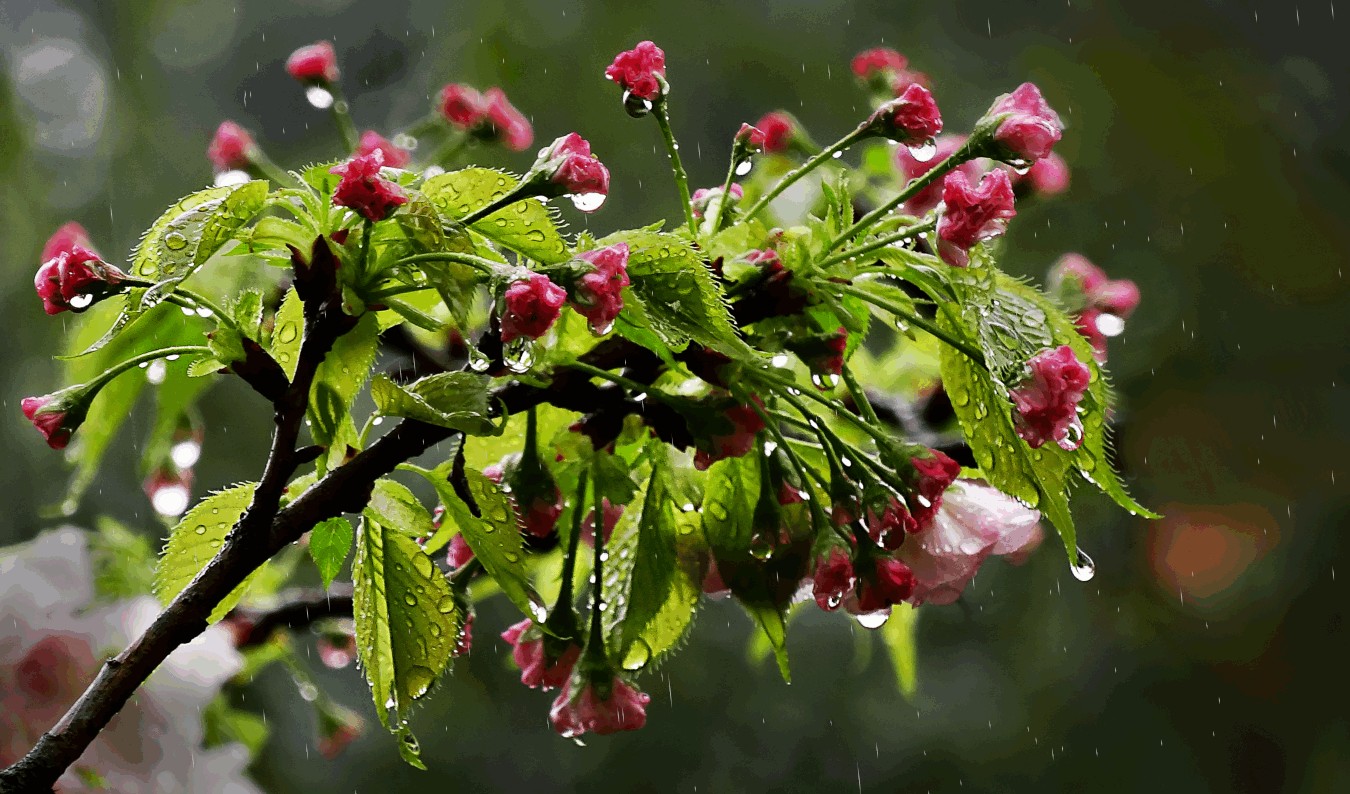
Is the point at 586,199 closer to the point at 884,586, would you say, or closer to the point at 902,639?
the point at 884,586

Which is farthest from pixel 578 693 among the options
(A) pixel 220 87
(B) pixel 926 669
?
(A) pixel 220 87

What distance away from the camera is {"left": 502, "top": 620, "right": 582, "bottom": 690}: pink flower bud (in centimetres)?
37

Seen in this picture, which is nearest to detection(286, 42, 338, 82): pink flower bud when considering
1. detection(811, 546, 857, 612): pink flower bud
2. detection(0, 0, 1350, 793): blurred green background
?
detection(811, 546, 857, 612): pink flower bud

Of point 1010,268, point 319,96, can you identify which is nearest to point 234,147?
point 319,96

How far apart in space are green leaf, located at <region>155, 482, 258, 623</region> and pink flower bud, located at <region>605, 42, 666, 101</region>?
150 millimetres

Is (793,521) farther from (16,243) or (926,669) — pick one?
(16,243)

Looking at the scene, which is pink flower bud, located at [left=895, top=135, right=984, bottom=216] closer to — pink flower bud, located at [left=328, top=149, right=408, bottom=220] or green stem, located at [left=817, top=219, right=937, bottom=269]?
green stem, located at [left=817, top=219, right=937, bottom=269]

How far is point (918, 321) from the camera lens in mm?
309

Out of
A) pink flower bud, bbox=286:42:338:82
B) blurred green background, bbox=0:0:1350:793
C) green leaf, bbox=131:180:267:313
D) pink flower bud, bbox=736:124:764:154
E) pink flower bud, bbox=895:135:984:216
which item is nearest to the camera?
green leaf, bbox=131:180:267:313

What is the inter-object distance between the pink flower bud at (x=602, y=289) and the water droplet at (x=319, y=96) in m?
0.32

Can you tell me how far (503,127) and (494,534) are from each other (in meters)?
0.33

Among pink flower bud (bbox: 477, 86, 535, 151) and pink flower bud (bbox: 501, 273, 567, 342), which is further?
pink flower bud (bbox: 477, 86, 535, 151)

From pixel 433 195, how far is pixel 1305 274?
165cm

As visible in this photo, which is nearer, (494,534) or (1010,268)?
(494,534)
